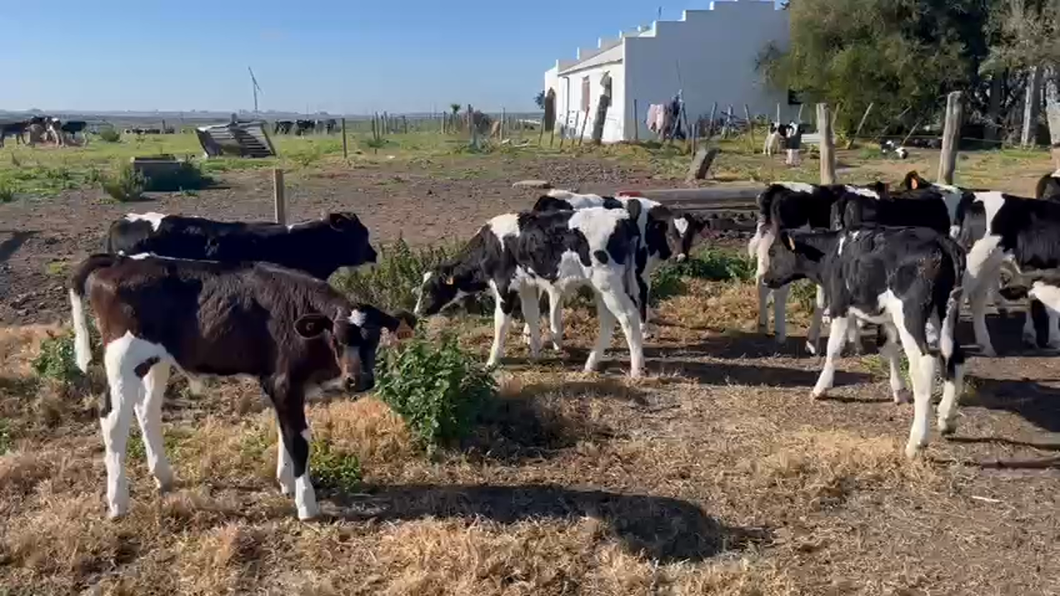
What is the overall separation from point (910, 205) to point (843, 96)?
26120 mm

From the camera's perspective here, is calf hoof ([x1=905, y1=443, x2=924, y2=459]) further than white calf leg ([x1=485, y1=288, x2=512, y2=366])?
No

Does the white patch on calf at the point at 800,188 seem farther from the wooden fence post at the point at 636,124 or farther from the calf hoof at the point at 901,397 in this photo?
the wooden fence post at the point at 636,124

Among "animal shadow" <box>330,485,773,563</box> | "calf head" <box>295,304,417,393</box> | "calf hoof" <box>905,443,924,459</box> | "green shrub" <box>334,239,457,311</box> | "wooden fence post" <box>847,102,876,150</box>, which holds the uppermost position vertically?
"wooden fence post" <box>847,102,876,150</box>

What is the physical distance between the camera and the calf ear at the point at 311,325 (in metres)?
5.63

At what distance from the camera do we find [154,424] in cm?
649

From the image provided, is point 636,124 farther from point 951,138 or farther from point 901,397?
point 901,397

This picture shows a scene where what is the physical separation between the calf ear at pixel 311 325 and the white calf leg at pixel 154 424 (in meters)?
1.31

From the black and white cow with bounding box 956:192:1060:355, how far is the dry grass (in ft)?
5.81

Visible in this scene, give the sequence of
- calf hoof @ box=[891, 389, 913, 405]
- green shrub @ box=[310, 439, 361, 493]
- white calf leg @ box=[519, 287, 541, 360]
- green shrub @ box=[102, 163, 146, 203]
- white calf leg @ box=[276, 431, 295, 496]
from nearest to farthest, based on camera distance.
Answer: white calf leg @ box=[276, 431, 295, 496] < green shrub @ box=[310, 439, 361, 493] < calf hoof @ box=[891, 389, 913, 405] < white calf leg @ box=[519, 287, 541, 360] < green shrub @ box=[102, 163, 146, 203]

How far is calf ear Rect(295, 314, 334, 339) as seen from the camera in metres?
5.63

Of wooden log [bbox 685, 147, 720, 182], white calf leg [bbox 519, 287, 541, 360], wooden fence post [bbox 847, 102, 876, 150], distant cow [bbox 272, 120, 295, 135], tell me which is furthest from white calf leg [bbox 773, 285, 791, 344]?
distant cow [bbox 272, 120, 295, 135]

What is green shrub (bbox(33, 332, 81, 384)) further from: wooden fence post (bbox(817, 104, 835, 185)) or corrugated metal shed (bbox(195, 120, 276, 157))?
corrugated metal shed (bbox(195, 120, 276, 157))

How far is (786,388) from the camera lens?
891cm

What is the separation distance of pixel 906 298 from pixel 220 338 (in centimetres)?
484
